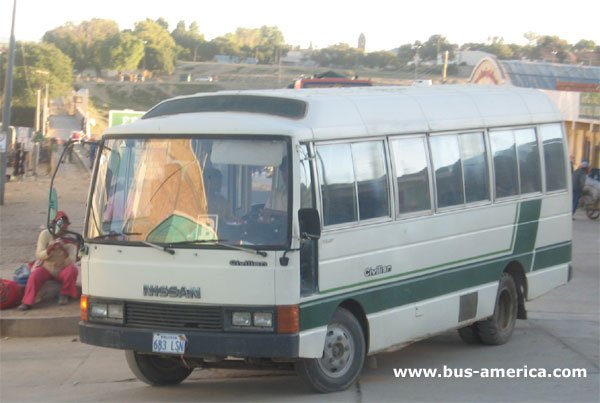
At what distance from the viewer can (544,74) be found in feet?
168

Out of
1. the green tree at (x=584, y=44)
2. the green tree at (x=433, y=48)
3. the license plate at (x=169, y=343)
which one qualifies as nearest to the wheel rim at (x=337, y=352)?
the license plate at (x=169, y=343)

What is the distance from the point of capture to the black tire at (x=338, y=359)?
8.55 meters

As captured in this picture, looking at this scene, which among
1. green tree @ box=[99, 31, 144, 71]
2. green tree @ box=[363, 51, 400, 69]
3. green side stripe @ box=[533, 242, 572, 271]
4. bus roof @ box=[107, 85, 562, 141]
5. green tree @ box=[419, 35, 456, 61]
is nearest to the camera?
bus roof @ box=[107, 85, 562, 141]

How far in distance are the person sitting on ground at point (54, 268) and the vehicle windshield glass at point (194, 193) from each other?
12.7ft

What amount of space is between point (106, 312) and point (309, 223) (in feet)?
6.35

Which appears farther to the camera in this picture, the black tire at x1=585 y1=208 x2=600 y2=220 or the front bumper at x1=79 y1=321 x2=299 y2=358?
the black tire at x1=585 y1=208 x2=600 y2=220

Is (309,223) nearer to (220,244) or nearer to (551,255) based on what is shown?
(220,244)

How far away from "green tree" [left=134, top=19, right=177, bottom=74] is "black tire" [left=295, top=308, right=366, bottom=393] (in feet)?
206

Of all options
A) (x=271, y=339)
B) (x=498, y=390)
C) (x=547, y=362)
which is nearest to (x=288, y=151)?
(x=271, y=339)

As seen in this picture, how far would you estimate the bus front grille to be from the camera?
8172 mm

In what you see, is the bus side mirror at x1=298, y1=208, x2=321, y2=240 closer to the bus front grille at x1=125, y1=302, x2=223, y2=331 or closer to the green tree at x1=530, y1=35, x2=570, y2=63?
the bus front grille at x1=125, y1=302, x2=223, y2=331

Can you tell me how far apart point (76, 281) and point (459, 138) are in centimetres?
509

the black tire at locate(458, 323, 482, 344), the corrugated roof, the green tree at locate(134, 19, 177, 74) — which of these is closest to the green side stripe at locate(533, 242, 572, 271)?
the black tire at locate(458, 323, 482, 344)

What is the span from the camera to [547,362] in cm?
1052
